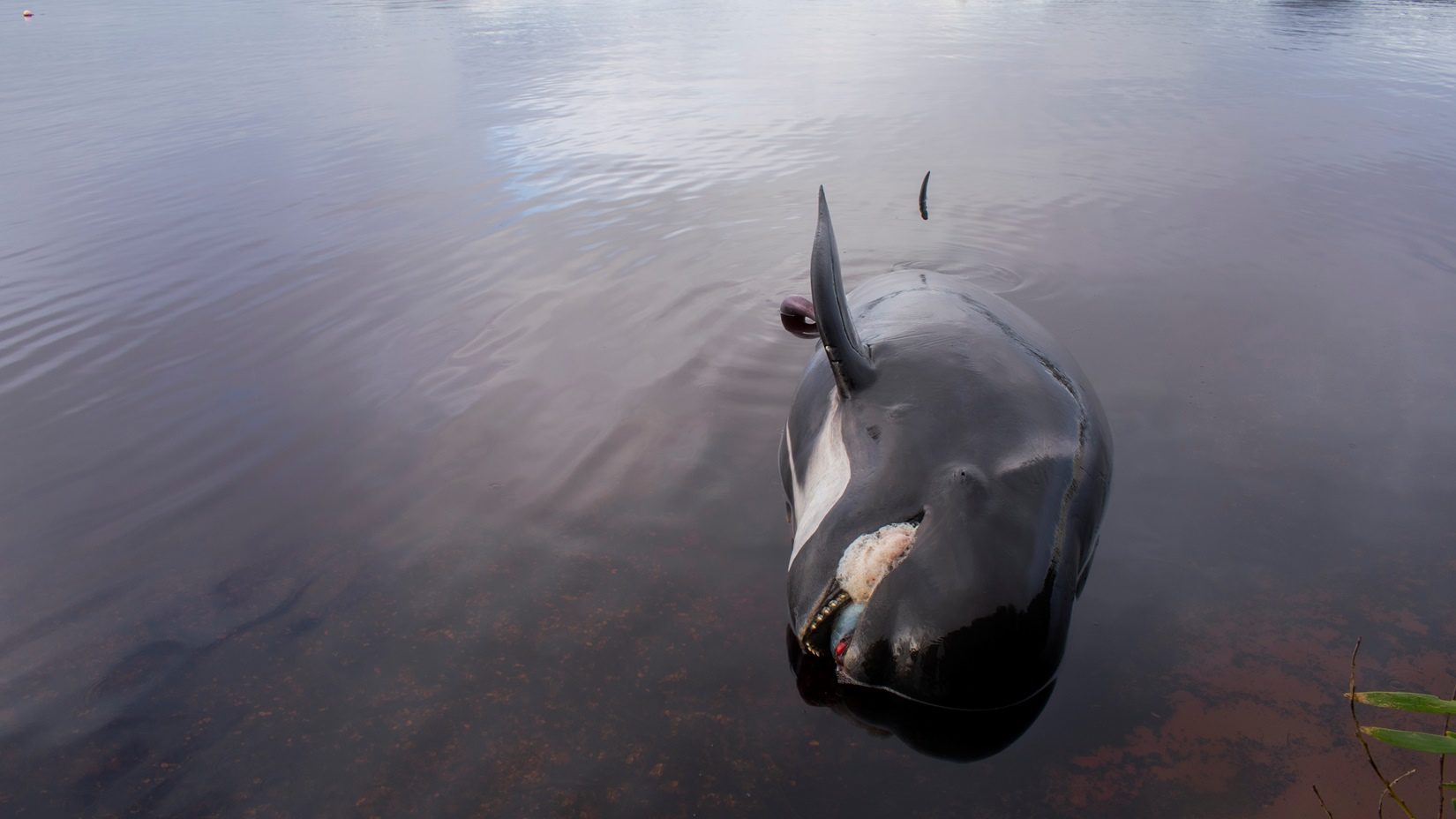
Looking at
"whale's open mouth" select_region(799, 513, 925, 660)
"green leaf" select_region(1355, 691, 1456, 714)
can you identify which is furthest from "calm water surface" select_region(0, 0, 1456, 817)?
"green leaf" select_region(1355, 691, 1456, 714)

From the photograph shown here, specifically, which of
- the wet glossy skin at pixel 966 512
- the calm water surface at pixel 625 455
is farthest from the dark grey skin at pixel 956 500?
the calm water surface at pixel 625 455

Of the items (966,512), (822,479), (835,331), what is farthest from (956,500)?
(835,331)

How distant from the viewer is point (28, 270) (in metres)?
7.62

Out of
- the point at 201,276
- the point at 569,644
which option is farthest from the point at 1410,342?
the point at 201,276

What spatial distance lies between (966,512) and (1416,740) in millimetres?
1318

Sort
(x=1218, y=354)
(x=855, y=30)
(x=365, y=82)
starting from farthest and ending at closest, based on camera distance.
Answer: (x=855, y=30), (x=365, y=82), (x=1218, y=354)

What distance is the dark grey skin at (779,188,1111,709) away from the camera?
2.70 m

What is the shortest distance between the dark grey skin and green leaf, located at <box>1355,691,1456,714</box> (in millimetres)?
1089

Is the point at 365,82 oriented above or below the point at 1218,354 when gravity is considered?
above

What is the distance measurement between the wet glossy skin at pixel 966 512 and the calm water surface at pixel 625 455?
35cm

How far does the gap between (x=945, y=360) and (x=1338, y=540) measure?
1935 mm

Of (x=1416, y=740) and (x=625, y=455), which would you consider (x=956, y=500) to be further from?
(x=625, y=455)

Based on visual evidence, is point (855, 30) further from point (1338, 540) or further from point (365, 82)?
point (1338, 540)

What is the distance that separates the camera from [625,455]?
15.7 ft
